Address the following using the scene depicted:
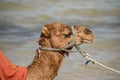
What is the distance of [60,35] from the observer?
7.42 m

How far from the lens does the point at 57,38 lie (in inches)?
290

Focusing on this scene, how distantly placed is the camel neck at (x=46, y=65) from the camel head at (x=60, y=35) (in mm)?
200

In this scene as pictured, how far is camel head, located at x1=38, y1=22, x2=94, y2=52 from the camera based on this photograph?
737cm

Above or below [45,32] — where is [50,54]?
below

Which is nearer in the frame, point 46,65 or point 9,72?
point 9,72

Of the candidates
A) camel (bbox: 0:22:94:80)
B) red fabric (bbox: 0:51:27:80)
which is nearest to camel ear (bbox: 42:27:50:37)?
camel (bbox: 0:22:94:80)

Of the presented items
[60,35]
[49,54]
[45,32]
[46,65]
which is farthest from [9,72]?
[60,35]

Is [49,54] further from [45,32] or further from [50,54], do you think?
[45,32]

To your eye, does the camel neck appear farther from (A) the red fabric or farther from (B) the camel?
(A) the red fabric

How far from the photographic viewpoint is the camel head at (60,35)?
7.37 m

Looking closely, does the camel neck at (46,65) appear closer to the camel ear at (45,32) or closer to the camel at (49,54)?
the camel at (49,54)

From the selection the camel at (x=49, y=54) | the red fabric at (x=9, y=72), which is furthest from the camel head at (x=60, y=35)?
the red fabric at (x=9, y=72)

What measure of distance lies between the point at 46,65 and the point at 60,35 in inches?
25.9

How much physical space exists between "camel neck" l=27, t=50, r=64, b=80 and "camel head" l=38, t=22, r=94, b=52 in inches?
7.9
